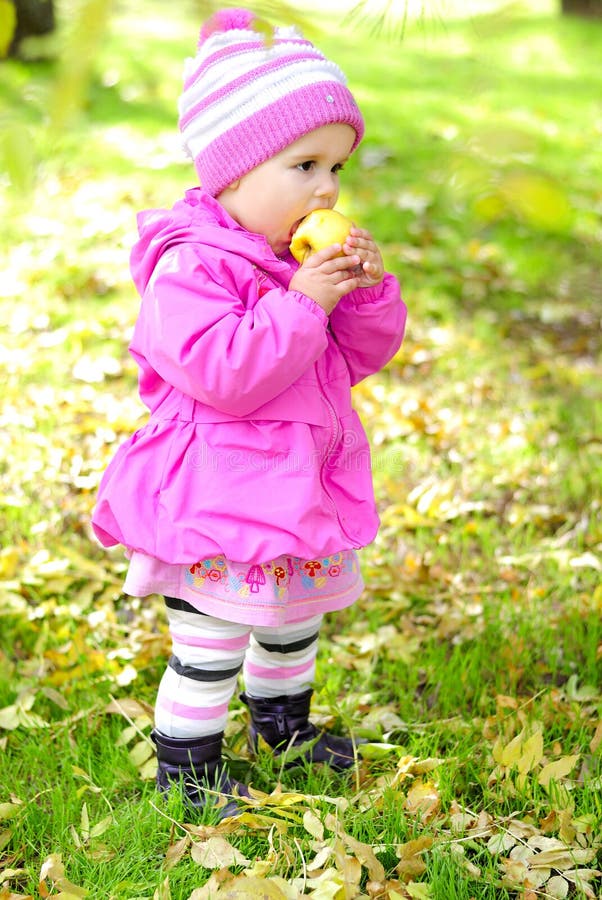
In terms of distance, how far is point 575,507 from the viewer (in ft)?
10.9

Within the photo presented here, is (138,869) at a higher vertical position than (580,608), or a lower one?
higher

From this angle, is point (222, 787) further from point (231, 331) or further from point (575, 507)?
point (575, 507)

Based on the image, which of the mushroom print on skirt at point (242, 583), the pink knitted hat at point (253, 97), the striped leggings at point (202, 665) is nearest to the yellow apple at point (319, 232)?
the pink knitted hat at point (253, 97)

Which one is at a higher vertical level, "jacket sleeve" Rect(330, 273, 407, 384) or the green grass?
"jacket sleeve" Rect(330, 273, 407, 384)

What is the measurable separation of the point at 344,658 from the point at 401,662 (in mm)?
150

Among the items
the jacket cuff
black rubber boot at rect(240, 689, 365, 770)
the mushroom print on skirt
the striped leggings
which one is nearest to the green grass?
black rubber boot at rect(240, 689, 365, 770)

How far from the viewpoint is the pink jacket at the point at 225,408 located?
173cm

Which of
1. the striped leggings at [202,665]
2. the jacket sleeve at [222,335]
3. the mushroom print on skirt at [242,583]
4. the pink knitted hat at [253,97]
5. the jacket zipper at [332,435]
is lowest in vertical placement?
the striped leggings at [202,665]

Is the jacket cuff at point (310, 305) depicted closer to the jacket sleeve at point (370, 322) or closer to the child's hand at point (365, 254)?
the child's hand at point (365, 254)

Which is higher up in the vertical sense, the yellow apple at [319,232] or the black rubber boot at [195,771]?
the yellow apple at [319,232]

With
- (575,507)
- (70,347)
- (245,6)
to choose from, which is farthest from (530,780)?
(70,347)

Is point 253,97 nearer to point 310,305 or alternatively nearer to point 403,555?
point 310,305

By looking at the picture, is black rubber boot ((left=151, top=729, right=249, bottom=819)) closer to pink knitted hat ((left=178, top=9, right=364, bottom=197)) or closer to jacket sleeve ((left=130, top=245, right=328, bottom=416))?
jacket sleeve ((left=130, top=245, right=328, bottom=416))

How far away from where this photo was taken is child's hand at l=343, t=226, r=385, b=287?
1.82 metres
